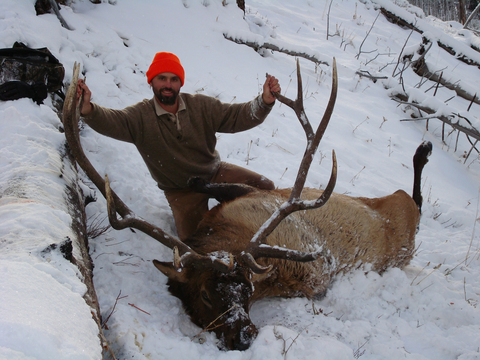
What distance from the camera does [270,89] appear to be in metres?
3.18

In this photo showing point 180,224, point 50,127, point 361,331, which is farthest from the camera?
point 180,224

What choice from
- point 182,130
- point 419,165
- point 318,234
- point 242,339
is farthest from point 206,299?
point 419,165

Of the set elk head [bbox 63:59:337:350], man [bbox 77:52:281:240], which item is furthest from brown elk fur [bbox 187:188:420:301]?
man [bbox 77:52:281:240]

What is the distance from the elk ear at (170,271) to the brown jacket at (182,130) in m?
1.40

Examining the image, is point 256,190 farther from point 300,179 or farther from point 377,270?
point 377,270

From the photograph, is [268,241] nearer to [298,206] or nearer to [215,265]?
[298,206]

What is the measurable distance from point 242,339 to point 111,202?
1.27 metres

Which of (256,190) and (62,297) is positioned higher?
(62,297)

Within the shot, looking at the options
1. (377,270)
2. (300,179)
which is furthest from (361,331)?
(300,179)

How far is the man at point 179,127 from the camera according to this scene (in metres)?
3.37

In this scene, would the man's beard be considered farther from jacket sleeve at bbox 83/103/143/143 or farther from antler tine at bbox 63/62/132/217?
antler tine at bbox 63/62/132/217

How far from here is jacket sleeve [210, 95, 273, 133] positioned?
3510 mm

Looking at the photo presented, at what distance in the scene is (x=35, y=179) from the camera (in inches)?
88.0

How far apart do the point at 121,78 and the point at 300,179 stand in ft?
13.7
